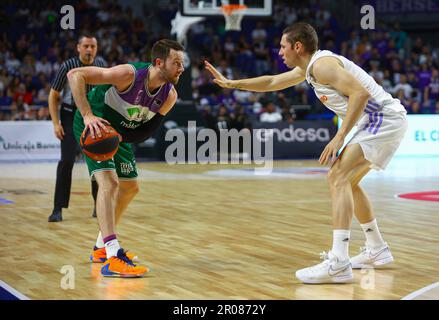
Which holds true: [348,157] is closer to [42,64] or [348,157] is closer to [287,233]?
[287,233]

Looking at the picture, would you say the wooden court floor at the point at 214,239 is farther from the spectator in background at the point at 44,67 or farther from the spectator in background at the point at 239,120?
the spectator in background at the point at 44,67

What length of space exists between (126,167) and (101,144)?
73 cm

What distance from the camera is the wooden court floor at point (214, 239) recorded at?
5.33 meters

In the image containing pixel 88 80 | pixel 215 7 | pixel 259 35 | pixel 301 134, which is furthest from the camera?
pixel 259 35

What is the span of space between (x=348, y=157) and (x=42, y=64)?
17504 mm

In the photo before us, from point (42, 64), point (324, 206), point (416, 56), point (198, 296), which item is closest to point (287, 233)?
point (324, 206)

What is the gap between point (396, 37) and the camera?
27406 millimetres

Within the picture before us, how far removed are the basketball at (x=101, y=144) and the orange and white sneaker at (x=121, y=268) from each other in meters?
0.73

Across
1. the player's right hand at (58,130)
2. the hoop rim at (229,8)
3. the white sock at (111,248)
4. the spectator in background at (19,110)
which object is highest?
the hoop rim at (229,8)

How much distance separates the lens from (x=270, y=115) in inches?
810

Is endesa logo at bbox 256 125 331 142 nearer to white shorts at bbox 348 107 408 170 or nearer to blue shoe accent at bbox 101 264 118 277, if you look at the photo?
white shorts at bbox 348 107 408 170

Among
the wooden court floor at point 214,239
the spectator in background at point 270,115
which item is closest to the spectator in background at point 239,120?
the spectator in background at point 270,115
